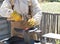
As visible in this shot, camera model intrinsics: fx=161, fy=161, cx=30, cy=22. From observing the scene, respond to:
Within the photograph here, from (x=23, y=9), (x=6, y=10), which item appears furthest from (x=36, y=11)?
(x=6, y=10)

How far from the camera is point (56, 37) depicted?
3.67 meters

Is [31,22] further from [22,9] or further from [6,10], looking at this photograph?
[6,10]

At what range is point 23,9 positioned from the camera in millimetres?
1542

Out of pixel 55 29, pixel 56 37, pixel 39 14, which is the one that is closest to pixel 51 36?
pixel 56 37

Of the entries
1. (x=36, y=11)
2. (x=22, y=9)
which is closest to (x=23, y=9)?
(x=22, y=9)

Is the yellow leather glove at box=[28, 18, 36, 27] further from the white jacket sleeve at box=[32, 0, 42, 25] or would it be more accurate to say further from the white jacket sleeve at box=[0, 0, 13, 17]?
the white jacket sleeve at box=[0, 0, 13, 17]

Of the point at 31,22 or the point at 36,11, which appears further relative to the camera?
the point at 36,11

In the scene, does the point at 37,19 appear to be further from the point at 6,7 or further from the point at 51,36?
the point at 51,36

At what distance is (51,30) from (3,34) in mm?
3205

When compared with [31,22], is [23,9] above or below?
above

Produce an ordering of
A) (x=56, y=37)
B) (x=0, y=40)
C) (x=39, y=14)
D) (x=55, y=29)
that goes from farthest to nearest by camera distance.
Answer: (x=55, y=29) < (x=56, y=37) < (x=39, y=14) < (x=0, y=40)

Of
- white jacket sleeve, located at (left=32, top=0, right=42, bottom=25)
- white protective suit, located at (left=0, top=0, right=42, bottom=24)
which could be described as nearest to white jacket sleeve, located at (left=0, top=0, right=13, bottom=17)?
white protective suit, located at (left=0, top=0, right=42, bottom=24)

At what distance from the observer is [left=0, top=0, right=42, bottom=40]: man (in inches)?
60.6

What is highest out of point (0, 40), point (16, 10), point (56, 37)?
point (16, 10)
